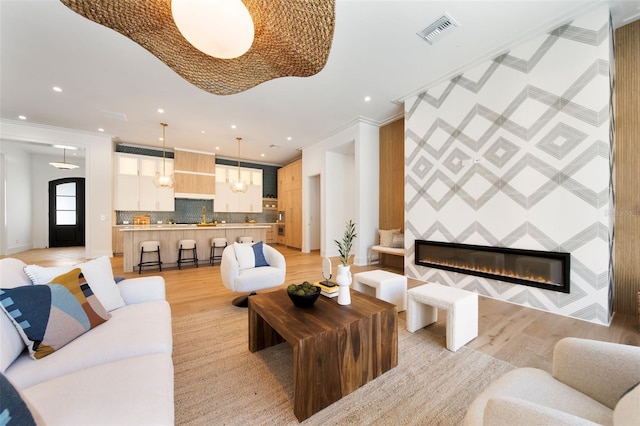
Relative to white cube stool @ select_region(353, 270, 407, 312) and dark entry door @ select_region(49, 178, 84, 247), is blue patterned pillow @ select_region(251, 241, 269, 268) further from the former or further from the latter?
dark entry door @ select_region(49, 178, 84, 247)

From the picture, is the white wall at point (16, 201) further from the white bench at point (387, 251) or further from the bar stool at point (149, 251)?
the white bench at point (387, 251)

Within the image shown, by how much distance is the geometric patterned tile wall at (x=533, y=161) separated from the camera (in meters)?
2.55

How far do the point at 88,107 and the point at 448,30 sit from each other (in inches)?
247

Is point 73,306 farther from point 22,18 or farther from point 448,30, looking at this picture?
point 448,30

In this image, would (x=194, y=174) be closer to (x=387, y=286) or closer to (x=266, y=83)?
(x=266, y=83)

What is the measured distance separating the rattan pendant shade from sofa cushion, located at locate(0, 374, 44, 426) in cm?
157

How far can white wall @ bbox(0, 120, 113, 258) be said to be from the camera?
17.7 feet

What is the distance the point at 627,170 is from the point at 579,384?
311cm

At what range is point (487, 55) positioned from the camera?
3.25m

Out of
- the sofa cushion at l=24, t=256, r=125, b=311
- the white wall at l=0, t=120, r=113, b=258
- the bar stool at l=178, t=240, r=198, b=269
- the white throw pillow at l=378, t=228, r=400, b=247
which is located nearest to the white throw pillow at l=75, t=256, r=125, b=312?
the sofa cushion at l=24, t=256, r=125, b=311

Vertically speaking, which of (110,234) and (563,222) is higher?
(563,222)

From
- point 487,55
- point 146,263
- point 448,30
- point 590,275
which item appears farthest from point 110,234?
point 590,275

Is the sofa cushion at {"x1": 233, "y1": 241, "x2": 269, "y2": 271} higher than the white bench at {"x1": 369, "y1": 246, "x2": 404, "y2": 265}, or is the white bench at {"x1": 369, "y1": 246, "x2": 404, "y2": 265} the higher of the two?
the sofa cushion at {"x1": 233, "y1": 241, "x2": 269, "y2": 271}

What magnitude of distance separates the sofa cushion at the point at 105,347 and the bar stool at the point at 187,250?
3707mm
